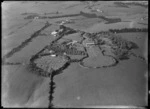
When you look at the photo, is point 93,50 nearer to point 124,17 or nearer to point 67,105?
point 67,105

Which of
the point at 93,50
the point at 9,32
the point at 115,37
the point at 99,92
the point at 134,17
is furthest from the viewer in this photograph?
the point at 134,17

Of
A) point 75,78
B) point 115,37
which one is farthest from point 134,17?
point 75,78

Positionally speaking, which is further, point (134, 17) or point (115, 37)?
point (134, 17)

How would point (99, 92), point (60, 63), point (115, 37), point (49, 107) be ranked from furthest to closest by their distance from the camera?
point (115, 37) → point (60, 63) → point (99, 92) → point (49, 107)

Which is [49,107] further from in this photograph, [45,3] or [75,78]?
[45,3]

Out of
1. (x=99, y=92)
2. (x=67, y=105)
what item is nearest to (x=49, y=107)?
(x=67, y=105)

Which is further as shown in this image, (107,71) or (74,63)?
(74,63)
